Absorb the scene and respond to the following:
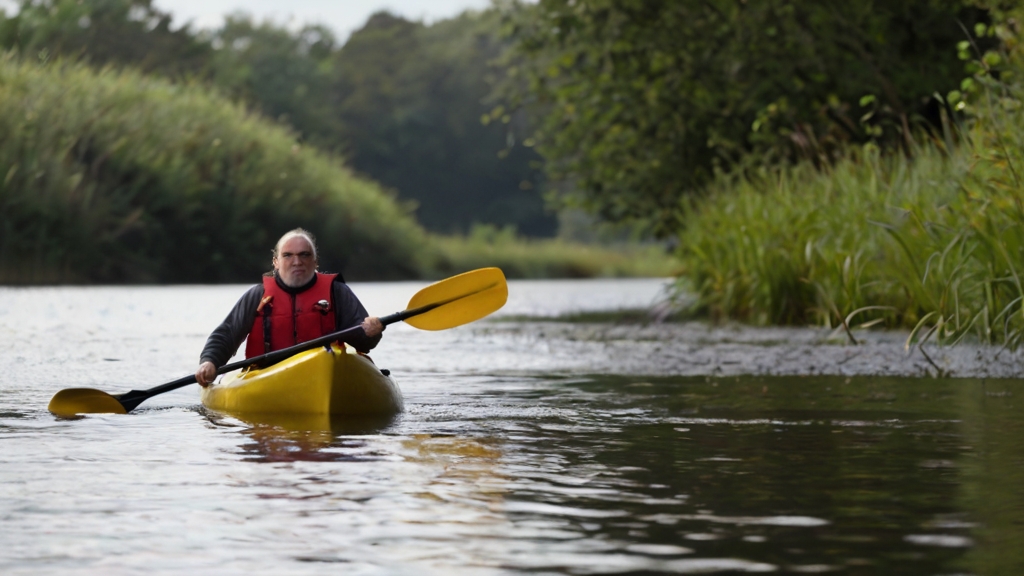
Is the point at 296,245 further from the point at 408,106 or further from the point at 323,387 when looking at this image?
the point at 408,106

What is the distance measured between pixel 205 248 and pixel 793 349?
645 inches

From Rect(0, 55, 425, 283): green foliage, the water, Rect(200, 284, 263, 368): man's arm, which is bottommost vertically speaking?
the water

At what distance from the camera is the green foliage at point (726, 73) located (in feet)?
52.0

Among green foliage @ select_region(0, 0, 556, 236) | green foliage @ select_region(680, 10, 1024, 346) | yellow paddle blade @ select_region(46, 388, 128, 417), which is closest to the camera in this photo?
yellow paddle blade @ select_region(46, 388, 128, 417)

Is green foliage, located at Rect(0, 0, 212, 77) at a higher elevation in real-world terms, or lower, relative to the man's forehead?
higher

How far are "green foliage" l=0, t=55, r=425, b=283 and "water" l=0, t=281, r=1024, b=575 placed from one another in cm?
1272

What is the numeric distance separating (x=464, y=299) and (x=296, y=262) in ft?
3.52

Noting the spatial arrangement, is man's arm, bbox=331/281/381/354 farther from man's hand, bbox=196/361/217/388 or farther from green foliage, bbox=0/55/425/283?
green foliage, bbox=0/55/425/283

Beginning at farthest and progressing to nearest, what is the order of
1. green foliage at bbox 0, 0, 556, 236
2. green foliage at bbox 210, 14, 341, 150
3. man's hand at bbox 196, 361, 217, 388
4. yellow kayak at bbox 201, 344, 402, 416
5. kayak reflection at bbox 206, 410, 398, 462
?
green foliage at bbox 0, 0, 556, 236
green foliage at bbox 210, 14, 341, 150
man's hand at bbox 196, 361, 217, 388
yellow kayak at bbox 201, 344, 402, 416
kayak reflection at bbox 206, 410, 398, 462

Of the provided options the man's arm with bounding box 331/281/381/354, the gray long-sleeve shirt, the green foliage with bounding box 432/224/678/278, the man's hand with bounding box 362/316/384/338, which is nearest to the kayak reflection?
the gray long-sleeve shirt

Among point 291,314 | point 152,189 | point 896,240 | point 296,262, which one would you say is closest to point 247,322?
point 291,314

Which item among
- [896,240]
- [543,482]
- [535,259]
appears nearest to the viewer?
[543,482]

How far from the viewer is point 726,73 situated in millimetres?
16625

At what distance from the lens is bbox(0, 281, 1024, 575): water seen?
3.76m
